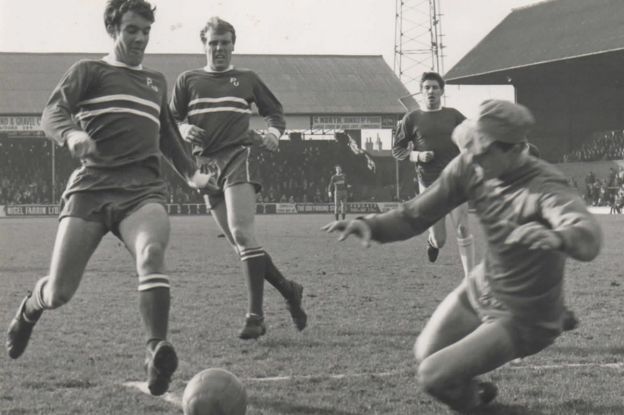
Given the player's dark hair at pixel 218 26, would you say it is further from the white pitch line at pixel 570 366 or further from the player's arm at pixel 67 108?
the white pitch line at pixel 570 366

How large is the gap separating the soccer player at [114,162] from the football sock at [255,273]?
1937 mm

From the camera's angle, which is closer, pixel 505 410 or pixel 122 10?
pixel 505 410

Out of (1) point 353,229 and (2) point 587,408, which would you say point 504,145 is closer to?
(1) point 353,229

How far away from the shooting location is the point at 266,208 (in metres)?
48.8

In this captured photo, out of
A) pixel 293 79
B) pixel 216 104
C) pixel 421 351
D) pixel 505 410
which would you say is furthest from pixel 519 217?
pixel 293 79

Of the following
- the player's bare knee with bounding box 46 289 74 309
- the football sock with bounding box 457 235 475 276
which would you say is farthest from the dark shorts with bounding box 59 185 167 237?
the football sock with bounding box 457 235 475 276

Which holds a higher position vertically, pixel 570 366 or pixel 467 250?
pixel 467 250

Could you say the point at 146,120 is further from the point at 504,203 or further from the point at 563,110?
A: the point at 563,110

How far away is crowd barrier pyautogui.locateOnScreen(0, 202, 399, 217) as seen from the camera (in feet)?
149

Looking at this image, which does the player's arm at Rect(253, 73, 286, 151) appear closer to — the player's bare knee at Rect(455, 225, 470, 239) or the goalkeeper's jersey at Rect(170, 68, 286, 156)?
the goalkeeper's jersey at Rect(170, 68, 286, 156)

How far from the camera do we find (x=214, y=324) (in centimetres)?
815

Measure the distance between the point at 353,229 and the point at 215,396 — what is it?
43.3 inches

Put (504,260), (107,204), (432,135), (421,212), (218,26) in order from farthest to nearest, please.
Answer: (432,135), (218,26), (107,204), (421,212), (504,260)

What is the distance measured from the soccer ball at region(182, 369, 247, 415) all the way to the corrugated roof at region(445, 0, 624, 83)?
40.8m
